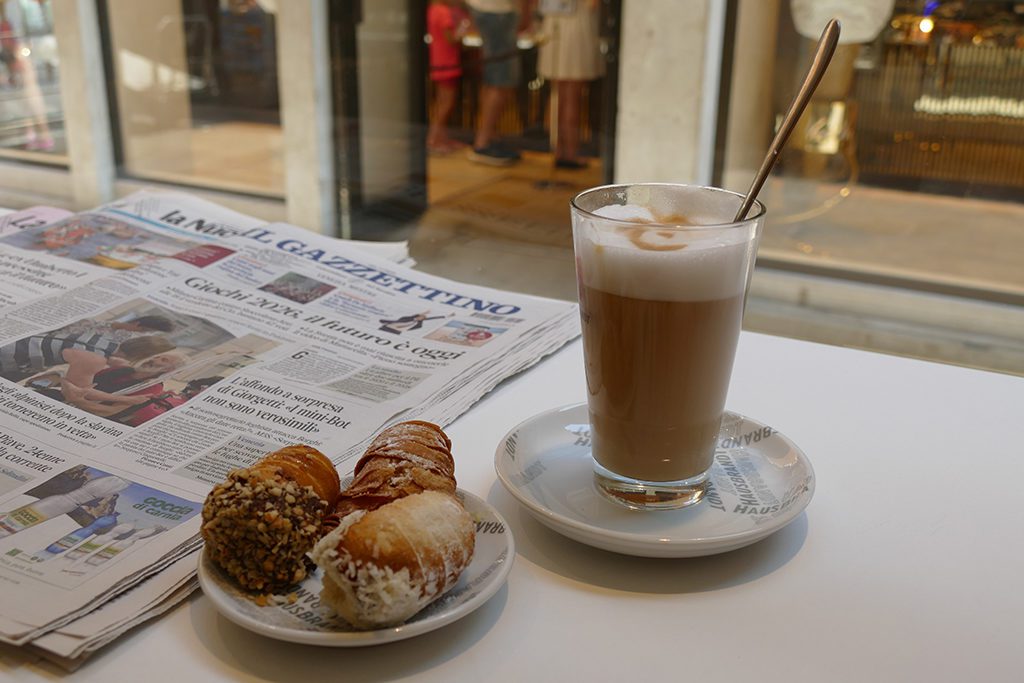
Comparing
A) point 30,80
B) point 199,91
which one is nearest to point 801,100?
point 199,91

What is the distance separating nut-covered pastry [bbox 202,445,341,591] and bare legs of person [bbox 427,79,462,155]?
2410 mm

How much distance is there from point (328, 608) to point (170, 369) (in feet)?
1.07

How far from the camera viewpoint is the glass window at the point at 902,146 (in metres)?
2.05

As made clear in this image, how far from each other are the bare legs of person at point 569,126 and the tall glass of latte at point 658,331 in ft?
6.65

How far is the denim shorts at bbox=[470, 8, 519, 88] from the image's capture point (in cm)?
253

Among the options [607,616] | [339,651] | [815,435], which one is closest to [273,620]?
[339,651]

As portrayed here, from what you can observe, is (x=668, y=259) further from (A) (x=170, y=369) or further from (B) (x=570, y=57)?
(B) (x=570, y=57)

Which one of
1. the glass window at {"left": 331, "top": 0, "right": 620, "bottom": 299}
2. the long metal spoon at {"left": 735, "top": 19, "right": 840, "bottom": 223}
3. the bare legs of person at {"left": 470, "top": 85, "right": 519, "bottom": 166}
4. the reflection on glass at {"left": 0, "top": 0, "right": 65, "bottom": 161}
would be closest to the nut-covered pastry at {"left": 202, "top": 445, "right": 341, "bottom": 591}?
the long metal spoon at {"left": 735, "top": 19, "right": 840, "bottom": 223}

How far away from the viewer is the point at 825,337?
220 cm

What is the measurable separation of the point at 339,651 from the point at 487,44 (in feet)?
7.75

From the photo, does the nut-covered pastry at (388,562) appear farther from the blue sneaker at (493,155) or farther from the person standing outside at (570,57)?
the blue sneaker at (493,155)

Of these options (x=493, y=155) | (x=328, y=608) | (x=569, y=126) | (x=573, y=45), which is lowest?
(x=493, y=155)

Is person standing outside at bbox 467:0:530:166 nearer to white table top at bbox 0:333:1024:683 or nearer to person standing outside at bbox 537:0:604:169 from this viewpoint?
person standing outside at bbox 537:0:604:169

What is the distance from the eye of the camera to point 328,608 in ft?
1.32
